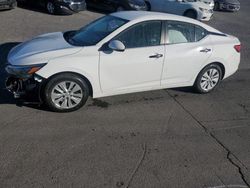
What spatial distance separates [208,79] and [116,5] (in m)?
10.3

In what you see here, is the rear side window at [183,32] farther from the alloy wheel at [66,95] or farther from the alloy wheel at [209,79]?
the alloy wheel at [66,95]

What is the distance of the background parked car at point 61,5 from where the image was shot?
14961mm

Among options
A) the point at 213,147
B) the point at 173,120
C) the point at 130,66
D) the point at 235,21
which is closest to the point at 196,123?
the point at 173,120

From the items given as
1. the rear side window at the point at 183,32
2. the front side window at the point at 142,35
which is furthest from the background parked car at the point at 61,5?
the front side window at the point at 142,35

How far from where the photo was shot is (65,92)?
6.35 meters

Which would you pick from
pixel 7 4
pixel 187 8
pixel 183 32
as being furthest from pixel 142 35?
pixel 187 8

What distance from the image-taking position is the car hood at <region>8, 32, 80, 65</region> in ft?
20.4

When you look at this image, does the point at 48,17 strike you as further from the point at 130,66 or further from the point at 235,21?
the point at 235,21

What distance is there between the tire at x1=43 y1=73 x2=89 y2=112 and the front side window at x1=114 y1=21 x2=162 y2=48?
3.49 ft

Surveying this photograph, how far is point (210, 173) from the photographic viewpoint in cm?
503

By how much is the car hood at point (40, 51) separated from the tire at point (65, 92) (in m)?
0.39

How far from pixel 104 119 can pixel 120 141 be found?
0.80 meters

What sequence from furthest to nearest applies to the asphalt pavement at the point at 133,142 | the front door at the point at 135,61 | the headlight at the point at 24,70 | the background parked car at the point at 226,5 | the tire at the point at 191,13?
the background parked car at the point at 226,5 → the tire at the point at 191,13 → the front door at the point at 135,61 → the headlight at the point at 24,70 → the asphalt pavement at the point at 133,142

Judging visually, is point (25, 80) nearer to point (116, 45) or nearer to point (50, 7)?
point (116, 45)
